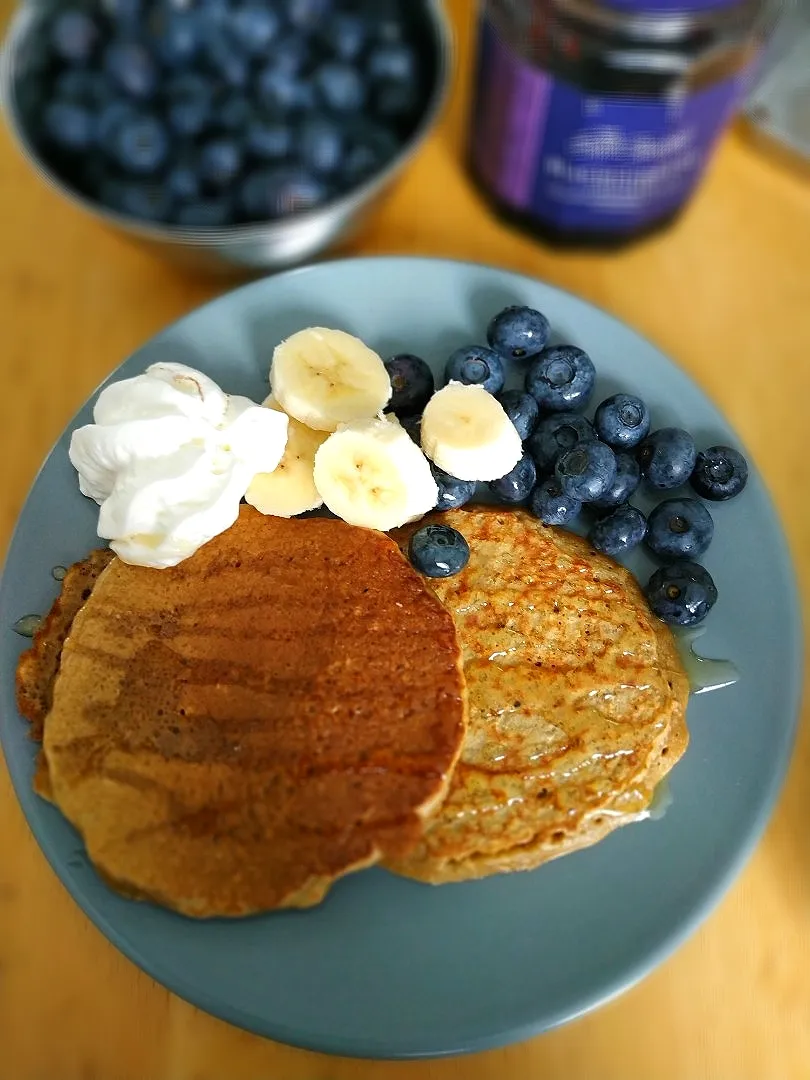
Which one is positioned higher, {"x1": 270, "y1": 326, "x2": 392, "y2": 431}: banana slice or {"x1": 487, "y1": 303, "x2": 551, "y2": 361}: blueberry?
{"x1": 487, "y1": 303, "x2": 551, "y2": 361}: blueberry

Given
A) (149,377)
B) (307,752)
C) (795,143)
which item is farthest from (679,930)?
(795,143)

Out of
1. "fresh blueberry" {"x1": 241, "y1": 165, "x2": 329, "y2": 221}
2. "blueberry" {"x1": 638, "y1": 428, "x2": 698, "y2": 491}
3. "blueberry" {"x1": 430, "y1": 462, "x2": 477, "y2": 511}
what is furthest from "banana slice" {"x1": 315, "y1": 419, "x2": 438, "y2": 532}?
"fresh blueberry" {"x1": 241, "y1": 165, "x2": 329, "y2": 221}

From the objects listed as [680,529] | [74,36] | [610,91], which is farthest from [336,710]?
[74,36]

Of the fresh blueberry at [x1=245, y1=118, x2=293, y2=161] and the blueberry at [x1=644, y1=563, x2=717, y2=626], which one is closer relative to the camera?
the blueberry at [x1=644, y1=563, x2=717, y2=626]

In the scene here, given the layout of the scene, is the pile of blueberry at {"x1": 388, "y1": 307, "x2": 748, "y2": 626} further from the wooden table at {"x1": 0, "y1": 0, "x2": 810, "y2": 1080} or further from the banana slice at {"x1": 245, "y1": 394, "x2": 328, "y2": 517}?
the wooden table at {"x1": 0, "y1": 0, "x2": 810, "y2": 1080}

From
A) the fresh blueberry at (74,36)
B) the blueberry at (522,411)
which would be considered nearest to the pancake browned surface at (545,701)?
the blueberry at (522,411)
